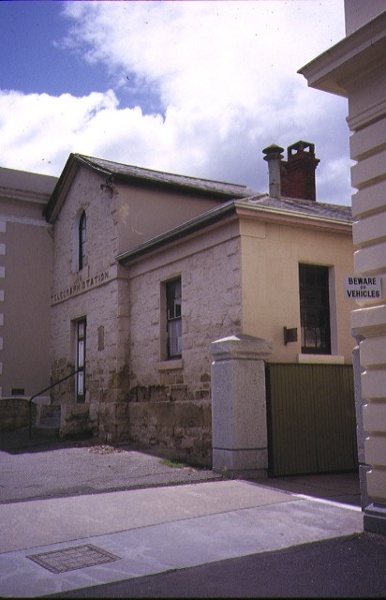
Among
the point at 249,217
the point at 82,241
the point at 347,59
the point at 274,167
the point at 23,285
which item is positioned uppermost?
the point at 274,167

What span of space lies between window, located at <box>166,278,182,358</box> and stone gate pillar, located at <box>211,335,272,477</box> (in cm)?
276

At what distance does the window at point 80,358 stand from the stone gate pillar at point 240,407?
6856 mm

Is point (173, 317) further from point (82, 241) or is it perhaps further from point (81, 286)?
point (82, 241)

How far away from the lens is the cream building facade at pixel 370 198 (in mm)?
5875

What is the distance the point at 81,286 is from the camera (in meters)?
15.7

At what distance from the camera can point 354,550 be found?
519 centimetres

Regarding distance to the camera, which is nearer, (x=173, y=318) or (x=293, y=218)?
(x=293, y=218)

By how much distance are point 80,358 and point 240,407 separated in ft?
25.7

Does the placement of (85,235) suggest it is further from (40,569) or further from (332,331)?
(40,569)

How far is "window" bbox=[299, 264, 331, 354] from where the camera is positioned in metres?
11.1

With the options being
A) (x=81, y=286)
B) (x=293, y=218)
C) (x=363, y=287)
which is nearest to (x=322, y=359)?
(x=293, y=218)

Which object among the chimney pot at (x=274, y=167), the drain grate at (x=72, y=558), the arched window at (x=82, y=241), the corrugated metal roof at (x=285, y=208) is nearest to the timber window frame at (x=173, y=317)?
the corrugated metal roof at (x=285, y=208)

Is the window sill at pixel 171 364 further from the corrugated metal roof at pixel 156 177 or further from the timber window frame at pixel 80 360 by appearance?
the corrugated metal roof at pixel 156 177

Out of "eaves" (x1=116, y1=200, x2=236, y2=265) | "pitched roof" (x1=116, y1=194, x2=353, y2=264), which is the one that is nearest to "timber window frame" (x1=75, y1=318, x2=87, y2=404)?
"eaves" (x1=116, y1=200, x2=236, y2=265)
